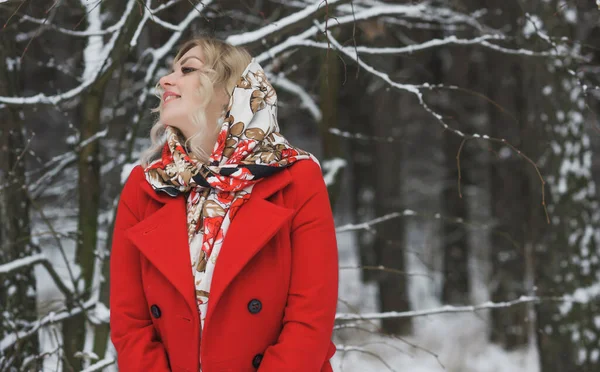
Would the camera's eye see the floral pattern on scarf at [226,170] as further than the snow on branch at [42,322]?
No

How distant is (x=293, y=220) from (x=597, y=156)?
1212 centimetres

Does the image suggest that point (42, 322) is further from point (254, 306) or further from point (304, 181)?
point (304, 181)

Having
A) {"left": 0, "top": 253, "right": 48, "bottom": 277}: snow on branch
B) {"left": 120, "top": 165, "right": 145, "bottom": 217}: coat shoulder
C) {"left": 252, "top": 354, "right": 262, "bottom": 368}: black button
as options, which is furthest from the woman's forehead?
{"left": 0, "top": 253, "right": 48, "bottom": 277}: snow on branch

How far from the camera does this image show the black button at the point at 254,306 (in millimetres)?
2041

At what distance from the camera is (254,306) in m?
2.04

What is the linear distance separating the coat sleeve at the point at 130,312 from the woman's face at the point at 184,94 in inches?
12.5

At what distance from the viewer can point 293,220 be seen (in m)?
2.10

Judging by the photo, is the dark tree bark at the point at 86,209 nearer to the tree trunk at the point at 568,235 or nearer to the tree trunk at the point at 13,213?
the tree trunk at the point at 13,213

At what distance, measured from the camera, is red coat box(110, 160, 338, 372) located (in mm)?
2013

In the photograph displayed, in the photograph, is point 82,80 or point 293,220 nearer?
point 293,220

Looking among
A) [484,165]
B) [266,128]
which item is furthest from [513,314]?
[266,128]

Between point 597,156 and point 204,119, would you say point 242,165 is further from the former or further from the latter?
point 597,156

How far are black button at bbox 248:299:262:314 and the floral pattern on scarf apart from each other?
0.15 metres

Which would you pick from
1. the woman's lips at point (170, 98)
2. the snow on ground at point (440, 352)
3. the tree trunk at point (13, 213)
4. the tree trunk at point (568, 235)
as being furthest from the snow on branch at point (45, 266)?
the tree trunk at point (568, 235)
